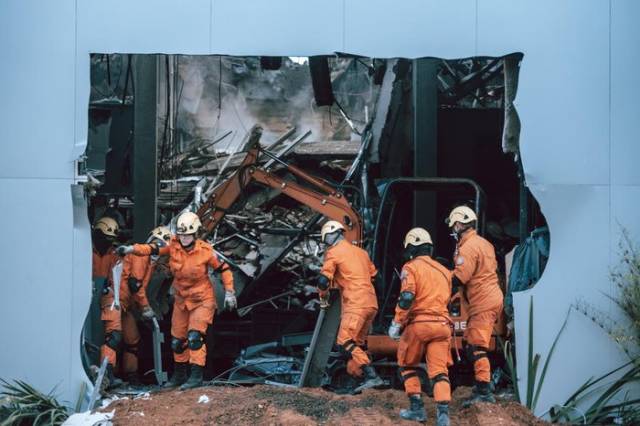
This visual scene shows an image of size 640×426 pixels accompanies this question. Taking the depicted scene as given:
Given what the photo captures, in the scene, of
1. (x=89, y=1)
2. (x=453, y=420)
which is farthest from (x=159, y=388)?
(x=89, y=1)

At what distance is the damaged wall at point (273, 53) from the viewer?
29.1 ft

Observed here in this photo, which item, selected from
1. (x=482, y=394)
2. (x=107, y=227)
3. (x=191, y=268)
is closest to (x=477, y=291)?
(x=482, y=394)

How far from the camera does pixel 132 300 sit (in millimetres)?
10836

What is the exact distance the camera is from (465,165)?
14711 mm

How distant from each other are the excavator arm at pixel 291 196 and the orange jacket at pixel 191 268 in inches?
52.5

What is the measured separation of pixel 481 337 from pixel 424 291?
98 cm

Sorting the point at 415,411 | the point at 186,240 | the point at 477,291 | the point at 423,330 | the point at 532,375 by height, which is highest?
the point at 186,240

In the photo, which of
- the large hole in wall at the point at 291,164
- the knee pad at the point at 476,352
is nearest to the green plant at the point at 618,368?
the knee pad at the point at 476,352

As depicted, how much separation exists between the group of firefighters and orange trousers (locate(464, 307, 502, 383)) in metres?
0.01

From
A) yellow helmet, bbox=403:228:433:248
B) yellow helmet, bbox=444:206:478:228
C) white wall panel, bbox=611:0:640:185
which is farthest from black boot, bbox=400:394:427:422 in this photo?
white wall panel, bbox=611:0:640:185

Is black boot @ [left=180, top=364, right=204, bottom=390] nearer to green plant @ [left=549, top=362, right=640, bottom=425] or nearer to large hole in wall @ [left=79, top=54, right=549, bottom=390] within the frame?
large hole in wall @ [left=79, top=54, right=549, bottom=390]

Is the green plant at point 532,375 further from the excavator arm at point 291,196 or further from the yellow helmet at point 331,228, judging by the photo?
the excavator arm at point 291,196

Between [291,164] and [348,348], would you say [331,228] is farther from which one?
[291,164]

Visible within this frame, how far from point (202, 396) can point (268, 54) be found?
11.8 feet
